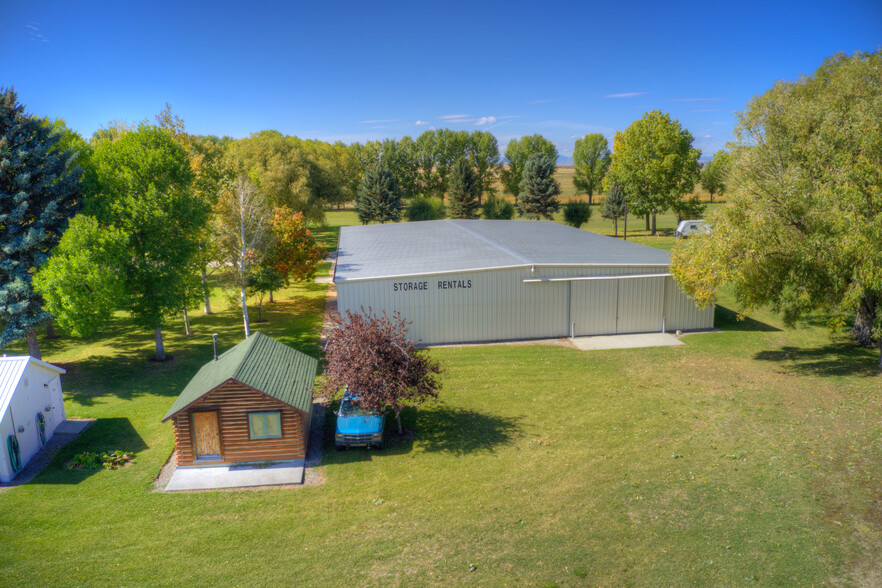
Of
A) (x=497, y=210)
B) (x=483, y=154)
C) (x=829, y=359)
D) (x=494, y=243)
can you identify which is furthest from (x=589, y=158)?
(x=829, y=359)

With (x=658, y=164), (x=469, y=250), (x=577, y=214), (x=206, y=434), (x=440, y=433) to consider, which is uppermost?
(x=658, y=164)

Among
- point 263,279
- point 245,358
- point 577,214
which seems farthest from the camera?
point 577,214

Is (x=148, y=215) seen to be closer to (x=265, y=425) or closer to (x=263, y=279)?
(x=263, y=279)

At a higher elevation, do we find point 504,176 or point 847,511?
point 504,176

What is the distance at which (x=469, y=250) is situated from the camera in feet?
100

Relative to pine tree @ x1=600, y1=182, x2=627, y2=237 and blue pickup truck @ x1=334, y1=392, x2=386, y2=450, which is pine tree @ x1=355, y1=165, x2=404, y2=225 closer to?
pine tree @ x1=600, y1=182, x2=627, y2=237

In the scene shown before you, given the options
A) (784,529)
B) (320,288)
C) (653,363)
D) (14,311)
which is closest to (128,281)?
(14,311)

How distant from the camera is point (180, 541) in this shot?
39.3ft

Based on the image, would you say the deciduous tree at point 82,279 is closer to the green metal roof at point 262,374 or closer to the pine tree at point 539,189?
the green metal roof at point 262,374

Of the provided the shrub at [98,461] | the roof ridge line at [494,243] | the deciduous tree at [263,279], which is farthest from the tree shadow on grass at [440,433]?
the deciduous tree at [263,279]

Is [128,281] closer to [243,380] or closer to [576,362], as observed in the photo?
[243,380]

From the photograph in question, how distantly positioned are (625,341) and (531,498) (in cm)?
1405

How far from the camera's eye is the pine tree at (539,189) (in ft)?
212

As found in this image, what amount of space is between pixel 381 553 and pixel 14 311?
18.4 metres
